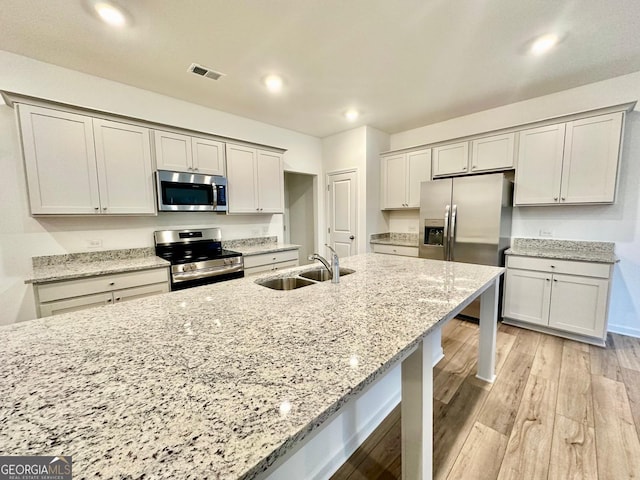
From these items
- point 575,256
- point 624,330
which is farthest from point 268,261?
point 624,330

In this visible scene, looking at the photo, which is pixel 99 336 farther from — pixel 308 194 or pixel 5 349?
pixel 308 194

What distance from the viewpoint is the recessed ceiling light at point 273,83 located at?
2635 mm

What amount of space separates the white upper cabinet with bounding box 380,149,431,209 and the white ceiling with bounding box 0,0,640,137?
0.93 m

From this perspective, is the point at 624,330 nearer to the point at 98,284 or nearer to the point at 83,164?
the point at 98,284

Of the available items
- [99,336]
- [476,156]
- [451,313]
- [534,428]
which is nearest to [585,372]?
[534,428]

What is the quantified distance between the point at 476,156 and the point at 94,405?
4013mm

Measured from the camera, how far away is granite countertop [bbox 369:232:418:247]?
13.8ft

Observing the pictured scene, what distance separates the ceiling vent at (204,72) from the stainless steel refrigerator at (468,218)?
109 inches

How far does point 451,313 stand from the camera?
1.22 m

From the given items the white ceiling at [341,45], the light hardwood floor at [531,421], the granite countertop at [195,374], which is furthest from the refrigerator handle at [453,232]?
the granite countertop at [195,374]

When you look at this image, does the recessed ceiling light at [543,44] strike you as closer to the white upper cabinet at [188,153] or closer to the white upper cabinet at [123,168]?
the white upper cabinet at [188,153]

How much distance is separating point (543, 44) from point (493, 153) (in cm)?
126

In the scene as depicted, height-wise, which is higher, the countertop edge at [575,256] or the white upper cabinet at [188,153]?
the white upper cabinet at [188,153]

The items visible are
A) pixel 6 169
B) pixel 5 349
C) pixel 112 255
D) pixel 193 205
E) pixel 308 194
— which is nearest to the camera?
pixel 5 349
